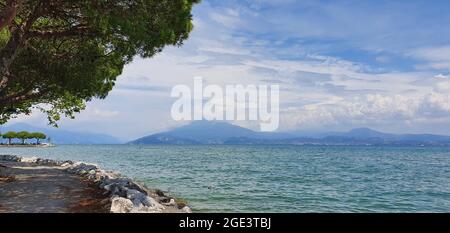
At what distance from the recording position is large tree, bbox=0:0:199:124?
53.0ft

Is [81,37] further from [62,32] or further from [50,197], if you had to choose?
[50,197]

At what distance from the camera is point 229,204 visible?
86.3 ft

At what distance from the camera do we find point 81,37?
1917 centimetres

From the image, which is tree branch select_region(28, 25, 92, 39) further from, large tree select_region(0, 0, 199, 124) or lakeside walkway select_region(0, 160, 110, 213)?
lakeside walkway select_region(0, 160, 110, 213)

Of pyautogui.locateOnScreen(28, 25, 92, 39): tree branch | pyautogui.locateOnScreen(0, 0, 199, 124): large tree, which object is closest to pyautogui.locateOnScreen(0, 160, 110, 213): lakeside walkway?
pyautogui.locateOnScreen(0, 0, 199, 124): large tree

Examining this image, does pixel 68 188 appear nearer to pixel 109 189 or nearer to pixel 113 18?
pixel 109 189

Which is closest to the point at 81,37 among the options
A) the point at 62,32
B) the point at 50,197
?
the point at 62,32

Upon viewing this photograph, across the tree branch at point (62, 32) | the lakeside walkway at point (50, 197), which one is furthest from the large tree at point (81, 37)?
the lakeside walkway at point (50, 197)

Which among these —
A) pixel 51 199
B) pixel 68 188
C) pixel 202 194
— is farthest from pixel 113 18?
pixel 202 194

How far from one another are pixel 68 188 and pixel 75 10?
350 inches

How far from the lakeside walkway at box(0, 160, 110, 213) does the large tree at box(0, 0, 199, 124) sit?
461 cm

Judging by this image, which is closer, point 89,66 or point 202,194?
point 89,66
